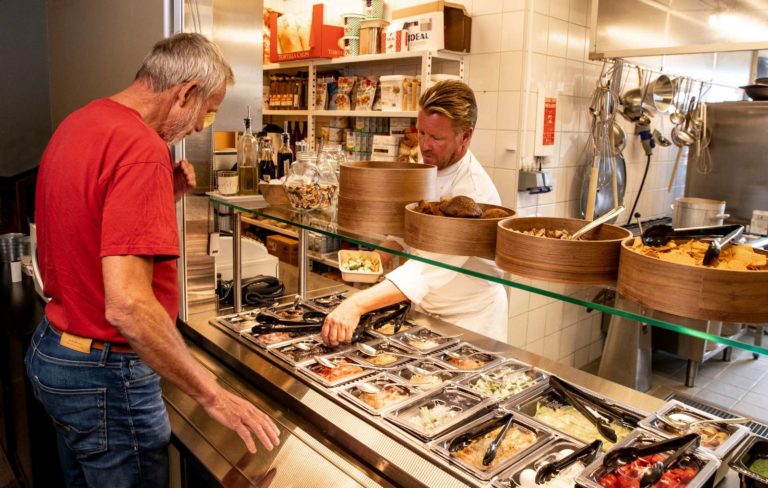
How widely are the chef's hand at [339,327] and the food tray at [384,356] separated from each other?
62 millimetres

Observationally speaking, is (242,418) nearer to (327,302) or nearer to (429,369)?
(429,369)

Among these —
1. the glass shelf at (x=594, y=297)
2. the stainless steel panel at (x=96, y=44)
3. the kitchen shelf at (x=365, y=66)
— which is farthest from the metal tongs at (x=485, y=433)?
the kitchen shelf at (x=365, y=66)

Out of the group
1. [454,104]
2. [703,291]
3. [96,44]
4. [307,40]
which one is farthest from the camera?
[307,40]

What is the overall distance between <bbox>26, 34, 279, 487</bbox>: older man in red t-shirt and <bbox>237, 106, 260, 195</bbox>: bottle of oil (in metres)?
0.54

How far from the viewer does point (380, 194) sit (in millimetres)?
1565

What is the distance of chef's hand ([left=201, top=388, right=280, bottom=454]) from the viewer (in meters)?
1.50

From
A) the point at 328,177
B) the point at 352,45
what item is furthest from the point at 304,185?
the point at 352,45

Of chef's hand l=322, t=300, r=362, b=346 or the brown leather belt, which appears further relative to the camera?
chef's hand l=322, t=300, r=362, b=346

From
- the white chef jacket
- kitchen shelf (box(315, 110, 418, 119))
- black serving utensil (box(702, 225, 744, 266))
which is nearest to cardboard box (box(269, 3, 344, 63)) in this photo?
kitchen shelf (box(315, 110, 418, 119))

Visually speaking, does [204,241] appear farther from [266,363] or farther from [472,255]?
[472,255]

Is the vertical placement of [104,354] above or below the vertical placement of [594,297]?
below

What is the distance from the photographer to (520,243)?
1201 millimetres

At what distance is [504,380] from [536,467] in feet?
1.41

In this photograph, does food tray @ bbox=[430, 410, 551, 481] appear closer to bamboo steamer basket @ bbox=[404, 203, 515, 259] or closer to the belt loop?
bamboo steamer basket @ bbox=[404, 203, 515, 259]
